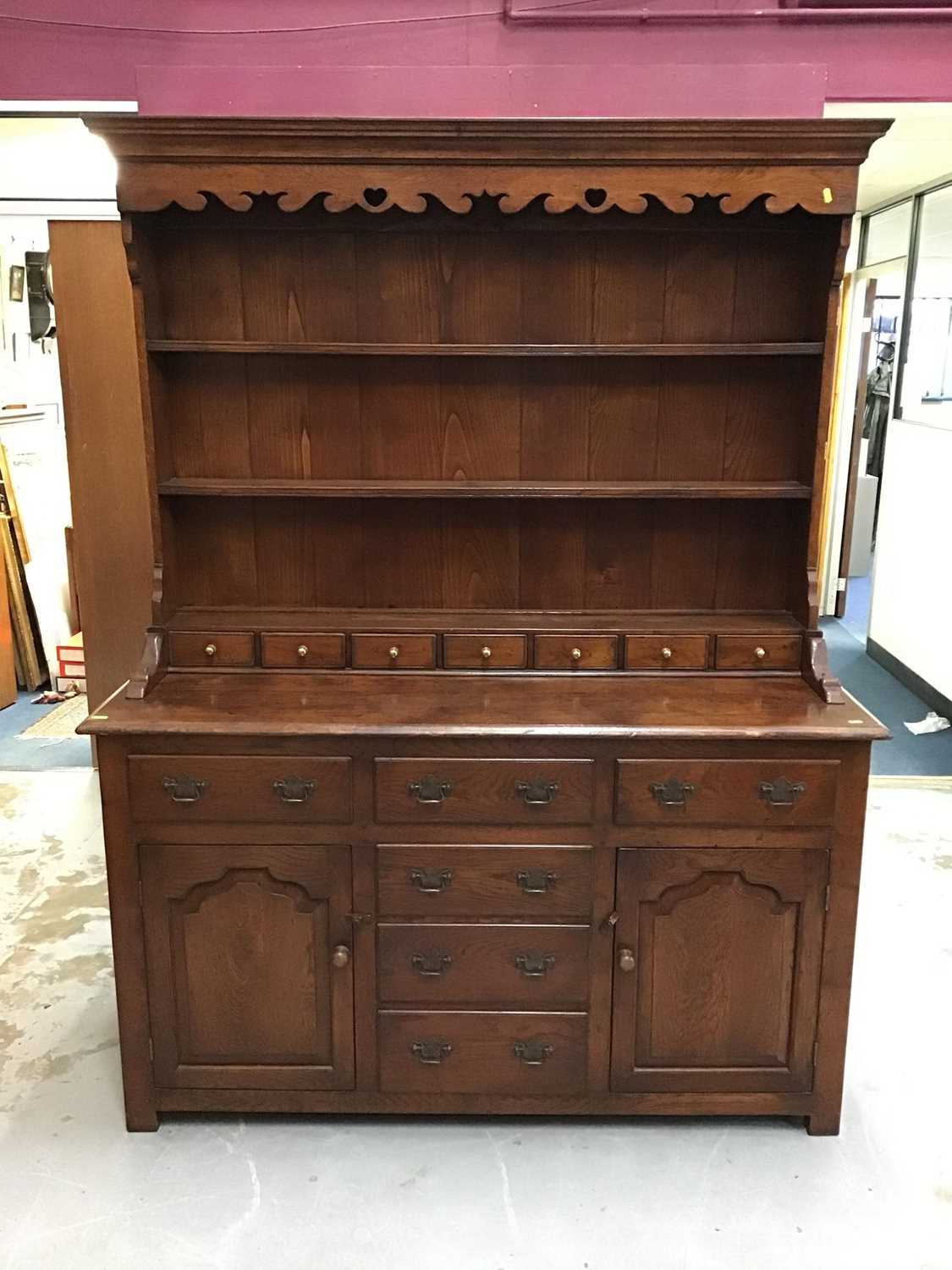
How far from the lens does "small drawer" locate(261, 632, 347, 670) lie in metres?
2.34

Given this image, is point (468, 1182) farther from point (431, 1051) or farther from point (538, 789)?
point (538, 789)

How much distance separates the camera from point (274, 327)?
2.32 m

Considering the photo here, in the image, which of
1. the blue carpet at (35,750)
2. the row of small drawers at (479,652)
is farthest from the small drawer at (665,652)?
the blue carpet at (35,750)

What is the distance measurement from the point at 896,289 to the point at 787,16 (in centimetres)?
488

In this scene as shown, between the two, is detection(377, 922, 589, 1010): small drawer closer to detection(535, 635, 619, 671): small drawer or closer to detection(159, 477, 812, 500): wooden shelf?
detection(535, 635, 619, 671): small drawer

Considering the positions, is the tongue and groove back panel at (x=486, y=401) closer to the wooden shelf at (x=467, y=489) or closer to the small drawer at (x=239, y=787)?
the wooden shelf at (x=467, y=489)

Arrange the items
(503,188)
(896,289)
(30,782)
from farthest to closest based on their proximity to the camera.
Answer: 1. (896,289)
2. (30,782)
3. (503,188)

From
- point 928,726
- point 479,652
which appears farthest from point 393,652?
point 928,726

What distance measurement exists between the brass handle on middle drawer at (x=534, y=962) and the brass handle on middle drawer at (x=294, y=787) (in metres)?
0.53

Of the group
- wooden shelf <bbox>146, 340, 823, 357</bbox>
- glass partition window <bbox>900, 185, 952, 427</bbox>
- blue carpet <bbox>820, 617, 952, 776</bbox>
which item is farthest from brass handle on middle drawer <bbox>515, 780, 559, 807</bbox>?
glass partition window <bbox>900, 185, 952, 427</bbox>

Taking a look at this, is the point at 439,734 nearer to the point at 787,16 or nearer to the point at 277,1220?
the point at 277,1220

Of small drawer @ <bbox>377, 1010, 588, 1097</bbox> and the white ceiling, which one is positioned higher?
the white ceiling

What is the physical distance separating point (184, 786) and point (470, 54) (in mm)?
1761

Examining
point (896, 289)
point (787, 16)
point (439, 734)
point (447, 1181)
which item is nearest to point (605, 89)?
point (787, 16)
